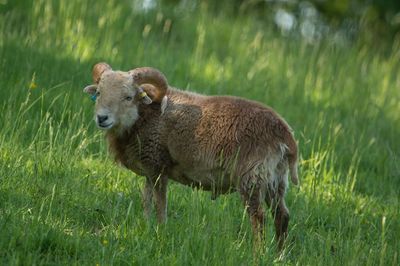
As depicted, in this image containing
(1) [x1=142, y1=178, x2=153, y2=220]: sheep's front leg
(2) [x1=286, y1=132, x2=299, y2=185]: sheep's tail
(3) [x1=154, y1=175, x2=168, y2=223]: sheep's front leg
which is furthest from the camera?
(1) [x1=142, y1=178, x2=153, y2=220]: sheep's front leg

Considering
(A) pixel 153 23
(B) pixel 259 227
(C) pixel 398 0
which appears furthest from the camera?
(C) pixel 398 0

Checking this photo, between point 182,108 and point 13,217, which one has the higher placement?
point 182,108

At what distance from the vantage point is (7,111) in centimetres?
918

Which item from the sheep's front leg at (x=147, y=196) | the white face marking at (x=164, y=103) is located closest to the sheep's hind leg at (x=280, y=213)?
the sheep's front leg at (x=147, y=196)

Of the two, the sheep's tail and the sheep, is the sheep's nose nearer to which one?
the sheep

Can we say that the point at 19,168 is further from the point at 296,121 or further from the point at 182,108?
the point at 296,121

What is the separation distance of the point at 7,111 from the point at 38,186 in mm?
1594

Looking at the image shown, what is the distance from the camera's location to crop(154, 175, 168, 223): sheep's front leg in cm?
802

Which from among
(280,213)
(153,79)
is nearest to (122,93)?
(153,79)

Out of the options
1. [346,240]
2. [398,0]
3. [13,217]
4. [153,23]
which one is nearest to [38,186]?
[13,217]

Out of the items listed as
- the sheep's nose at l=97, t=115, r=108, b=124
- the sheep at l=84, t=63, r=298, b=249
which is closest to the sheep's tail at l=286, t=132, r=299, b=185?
the sheep at l=84, t=63, r=298, b=249

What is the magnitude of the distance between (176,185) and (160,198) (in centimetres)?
116

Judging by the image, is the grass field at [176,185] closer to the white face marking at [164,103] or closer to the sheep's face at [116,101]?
the sheep's face at [116,101]

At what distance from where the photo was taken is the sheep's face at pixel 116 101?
783cm
